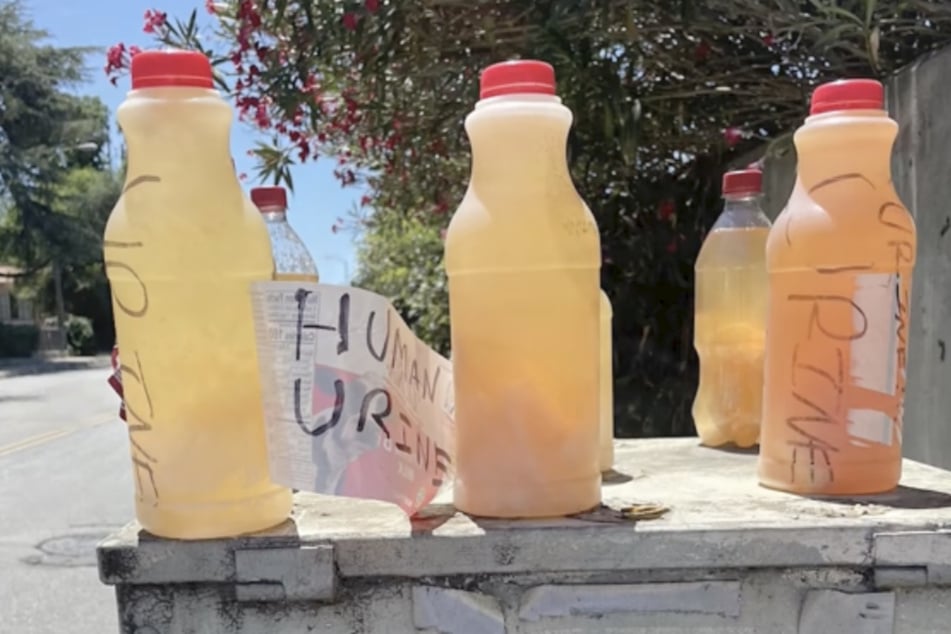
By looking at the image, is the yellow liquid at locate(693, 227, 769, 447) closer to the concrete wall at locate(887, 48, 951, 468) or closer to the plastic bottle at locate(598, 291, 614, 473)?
the plastic bottle at locate(598, 291, 614, 473)

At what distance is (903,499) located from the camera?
1194 mm

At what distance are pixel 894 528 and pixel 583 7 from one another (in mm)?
2095

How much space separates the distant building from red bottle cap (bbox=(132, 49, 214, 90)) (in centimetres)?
3414

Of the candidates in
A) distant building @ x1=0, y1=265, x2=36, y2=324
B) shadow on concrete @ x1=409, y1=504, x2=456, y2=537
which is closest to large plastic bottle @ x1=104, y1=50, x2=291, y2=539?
shadow on concrete @ x1=409, y1=504, x2=456, y2=537

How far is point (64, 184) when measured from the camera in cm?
2758

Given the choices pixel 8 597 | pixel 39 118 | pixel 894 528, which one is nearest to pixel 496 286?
pixel 894 528

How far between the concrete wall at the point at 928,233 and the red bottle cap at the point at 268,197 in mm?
1958

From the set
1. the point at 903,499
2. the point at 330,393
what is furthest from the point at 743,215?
the point at 330,393

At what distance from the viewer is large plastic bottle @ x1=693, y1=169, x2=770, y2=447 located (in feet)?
5.59

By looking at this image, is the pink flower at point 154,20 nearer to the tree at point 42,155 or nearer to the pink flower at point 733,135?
the pink flower at point 733,135

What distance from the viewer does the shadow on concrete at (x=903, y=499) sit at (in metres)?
1.16

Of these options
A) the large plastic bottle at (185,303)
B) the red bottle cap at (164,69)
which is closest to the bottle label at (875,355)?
the large plastic bottle at (185,303)

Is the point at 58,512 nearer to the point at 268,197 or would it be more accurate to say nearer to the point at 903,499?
the point at 268,197

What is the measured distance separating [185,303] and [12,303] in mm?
36584
